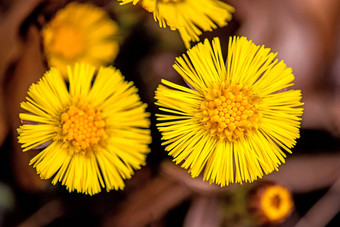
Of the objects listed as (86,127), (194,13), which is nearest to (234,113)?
(194,13)

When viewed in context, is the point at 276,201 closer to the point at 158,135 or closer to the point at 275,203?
the point at 275,203

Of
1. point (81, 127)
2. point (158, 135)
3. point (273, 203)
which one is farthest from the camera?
point (158, 135)

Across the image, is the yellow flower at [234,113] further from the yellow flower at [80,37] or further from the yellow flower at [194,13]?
the yellow flower at [80,37]

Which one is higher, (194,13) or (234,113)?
(194,13)

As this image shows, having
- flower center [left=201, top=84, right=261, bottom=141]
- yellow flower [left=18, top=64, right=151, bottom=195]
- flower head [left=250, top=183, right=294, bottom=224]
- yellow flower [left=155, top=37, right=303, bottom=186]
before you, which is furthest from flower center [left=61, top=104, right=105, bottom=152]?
flower head [left=250, top=183, right=294, bottom=224]

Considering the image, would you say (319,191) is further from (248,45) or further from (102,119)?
(102,119)

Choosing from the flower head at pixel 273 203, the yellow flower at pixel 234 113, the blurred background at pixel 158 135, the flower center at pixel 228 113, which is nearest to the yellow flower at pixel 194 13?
the yellow flower at pixel 234 113
